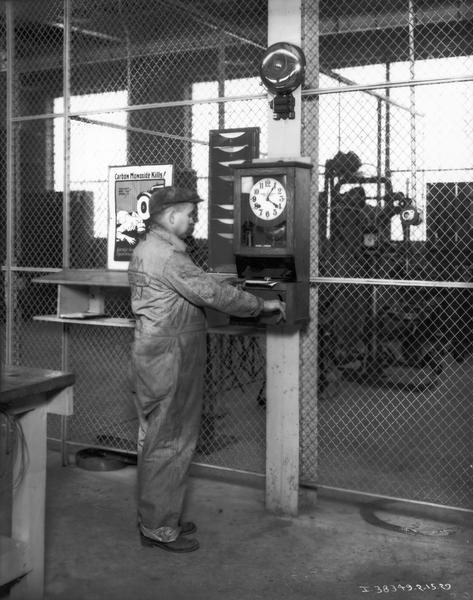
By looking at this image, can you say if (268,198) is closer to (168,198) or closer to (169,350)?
(168,198)

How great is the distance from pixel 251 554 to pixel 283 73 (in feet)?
8.66

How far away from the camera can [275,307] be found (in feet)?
14.0

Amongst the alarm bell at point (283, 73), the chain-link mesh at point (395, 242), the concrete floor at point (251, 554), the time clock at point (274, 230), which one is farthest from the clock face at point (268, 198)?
the chain-link mesh at point (395, 242)

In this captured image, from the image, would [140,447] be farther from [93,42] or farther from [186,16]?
[93,42]

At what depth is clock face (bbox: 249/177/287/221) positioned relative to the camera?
14.2ft

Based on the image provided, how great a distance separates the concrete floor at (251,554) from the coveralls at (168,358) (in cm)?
29

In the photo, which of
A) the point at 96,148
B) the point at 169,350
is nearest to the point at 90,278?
the point at 169,350

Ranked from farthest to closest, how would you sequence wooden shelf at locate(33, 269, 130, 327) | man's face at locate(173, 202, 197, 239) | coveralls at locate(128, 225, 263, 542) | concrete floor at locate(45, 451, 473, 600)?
1. wooden shelf at locate(33, 269, 130, 327)
2. man's face at locate(173, 202, 197, 239)
3. coveralls at locate(128, 225, 263, 542)
4. concrete floor at locate(45, 451, 473, 600)

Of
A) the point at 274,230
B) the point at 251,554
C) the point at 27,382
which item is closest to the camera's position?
the point at 27,382

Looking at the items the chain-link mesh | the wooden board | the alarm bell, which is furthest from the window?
the wooden board

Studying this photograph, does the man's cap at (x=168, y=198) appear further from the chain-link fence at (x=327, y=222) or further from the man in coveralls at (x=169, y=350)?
the chain-link fence at (x=327, y=222)

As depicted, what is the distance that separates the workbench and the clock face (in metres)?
1.57

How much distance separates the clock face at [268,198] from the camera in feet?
14.2

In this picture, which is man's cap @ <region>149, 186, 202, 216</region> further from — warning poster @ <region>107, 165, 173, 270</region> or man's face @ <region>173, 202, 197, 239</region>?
warning poster @ <region>107, 165, 173, 270</region>
